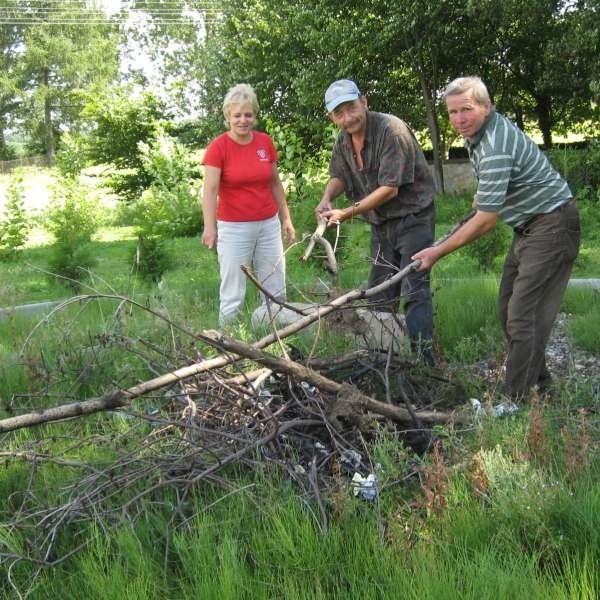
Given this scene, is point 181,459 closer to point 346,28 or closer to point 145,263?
point 145,263

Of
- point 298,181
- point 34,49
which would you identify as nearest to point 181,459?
point 298,181

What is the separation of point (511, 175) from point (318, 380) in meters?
1.50

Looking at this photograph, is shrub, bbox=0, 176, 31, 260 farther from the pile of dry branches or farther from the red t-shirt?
the pile of dry branches

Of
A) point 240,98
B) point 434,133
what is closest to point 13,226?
point 240,98

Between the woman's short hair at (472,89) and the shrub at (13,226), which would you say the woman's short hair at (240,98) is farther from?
the shrub at (13,226)

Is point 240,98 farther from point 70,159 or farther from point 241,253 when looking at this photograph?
point 70,159

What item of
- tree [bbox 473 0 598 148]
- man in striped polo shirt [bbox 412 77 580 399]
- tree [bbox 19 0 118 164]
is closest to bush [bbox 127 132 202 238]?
tree [bbox 473 0 598 148]

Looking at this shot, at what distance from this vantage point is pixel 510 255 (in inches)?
166

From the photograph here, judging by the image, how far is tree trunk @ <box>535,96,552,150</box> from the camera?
19.8 meters

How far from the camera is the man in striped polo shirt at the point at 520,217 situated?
144 inches

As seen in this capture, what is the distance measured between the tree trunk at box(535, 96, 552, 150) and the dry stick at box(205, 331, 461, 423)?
59.2 feet

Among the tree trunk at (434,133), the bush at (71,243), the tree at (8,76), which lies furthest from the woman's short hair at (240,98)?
the tree at (8,76)

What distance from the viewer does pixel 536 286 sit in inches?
155

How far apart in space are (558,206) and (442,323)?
1769mm
